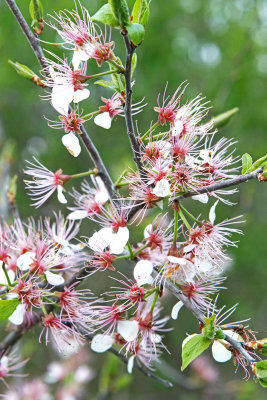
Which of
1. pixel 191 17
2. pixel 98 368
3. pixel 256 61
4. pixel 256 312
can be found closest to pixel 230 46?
pixel 256 61

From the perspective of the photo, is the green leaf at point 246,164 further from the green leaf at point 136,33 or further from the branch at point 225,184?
the green leaf at point 136,33

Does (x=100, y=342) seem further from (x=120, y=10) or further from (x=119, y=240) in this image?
(x=120, y=10)

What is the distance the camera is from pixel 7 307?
1.08 meters

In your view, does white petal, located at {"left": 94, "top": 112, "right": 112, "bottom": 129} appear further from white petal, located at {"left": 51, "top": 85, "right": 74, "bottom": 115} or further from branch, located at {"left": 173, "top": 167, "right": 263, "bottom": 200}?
branch, located at {"left": 173, "top": 167, "right": 263, "bottom": 200}

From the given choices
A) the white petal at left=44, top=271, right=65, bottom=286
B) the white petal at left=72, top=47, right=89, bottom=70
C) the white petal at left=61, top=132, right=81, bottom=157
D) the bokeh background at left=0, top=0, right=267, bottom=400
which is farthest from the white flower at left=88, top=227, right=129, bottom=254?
the bokeh background at left=0, top=0, right=267, bottom=400

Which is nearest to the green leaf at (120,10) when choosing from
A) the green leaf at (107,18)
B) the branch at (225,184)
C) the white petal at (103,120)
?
the green leaf at (107,18)

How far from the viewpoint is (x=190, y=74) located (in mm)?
5484

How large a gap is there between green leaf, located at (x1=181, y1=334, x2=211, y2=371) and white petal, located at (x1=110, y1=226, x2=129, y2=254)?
28 centimetres

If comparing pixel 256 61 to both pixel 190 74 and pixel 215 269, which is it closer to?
pixel 190 74

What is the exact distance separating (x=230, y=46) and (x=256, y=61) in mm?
395

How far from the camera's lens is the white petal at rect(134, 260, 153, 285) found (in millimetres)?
1112

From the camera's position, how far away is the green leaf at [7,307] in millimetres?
1074

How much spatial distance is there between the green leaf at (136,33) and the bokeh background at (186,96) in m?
2.83

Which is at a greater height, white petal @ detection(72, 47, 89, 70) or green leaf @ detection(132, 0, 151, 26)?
green leaf @ detection(132, 0, 151, 26)
